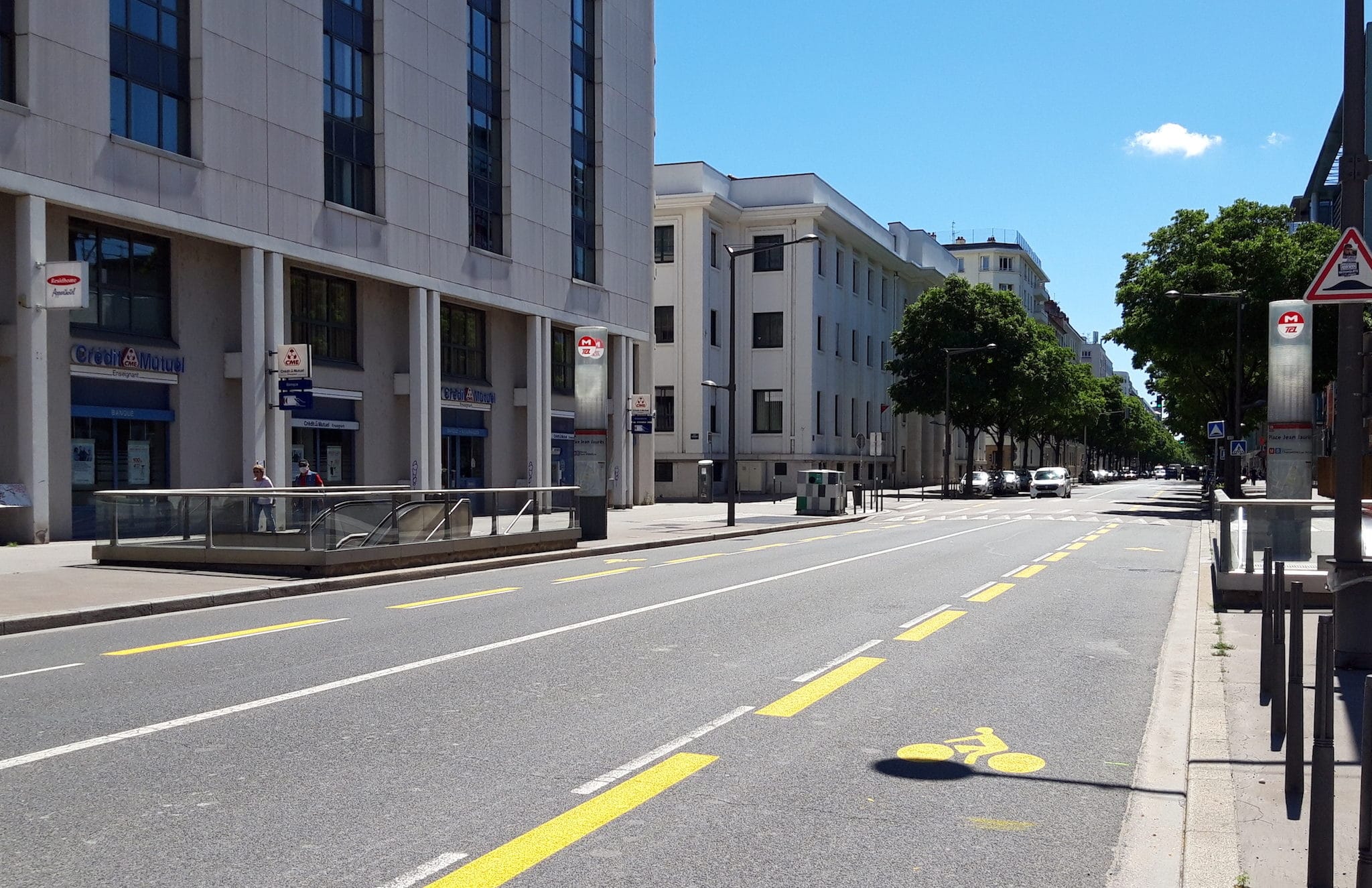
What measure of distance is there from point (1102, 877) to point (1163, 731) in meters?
2.81

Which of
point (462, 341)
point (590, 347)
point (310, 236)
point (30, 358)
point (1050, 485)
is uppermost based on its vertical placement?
point (310, 236)

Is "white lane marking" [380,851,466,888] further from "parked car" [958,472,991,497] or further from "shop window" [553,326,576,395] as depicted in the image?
"parked car" [958,472,991,497]

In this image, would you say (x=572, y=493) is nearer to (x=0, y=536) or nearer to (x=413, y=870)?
(x=0, y=536)

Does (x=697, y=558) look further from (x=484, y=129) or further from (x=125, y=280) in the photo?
(x=484, y=129)

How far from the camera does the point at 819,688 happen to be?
844 centimetres

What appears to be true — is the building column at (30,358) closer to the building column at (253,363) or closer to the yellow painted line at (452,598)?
the building column at (253,363)

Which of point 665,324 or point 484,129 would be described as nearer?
point 484,129

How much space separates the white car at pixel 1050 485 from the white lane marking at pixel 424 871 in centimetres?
6134

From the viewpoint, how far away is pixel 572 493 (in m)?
22.8

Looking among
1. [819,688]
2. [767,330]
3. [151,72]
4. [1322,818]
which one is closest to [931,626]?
[819,688]

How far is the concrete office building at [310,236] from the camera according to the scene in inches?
874

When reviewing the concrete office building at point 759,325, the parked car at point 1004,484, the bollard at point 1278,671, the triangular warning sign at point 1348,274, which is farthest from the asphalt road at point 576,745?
the parked car at point 1004,484

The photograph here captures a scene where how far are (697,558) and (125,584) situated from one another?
9.96 m

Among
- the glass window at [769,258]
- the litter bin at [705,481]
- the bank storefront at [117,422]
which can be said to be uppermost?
the glass window at [769,258]
